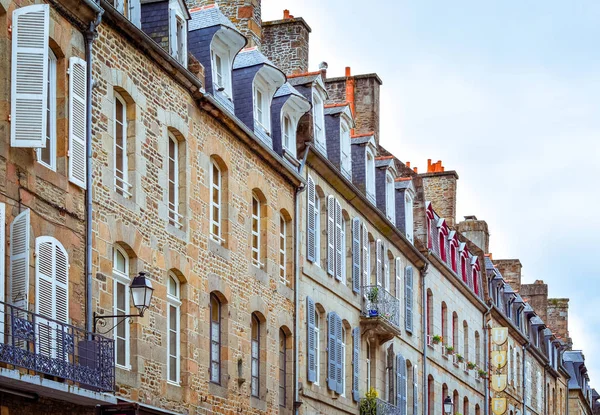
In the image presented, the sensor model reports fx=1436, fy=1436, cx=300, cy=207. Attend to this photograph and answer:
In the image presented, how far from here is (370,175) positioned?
1483 inches

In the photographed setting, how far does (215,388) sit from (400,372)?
47.0 ft

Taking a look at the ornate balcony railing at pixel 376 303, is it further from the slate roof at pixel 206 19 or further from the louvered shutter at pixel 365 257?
the slate roof at pixel 206 19

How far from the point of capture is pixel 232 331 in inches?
1045

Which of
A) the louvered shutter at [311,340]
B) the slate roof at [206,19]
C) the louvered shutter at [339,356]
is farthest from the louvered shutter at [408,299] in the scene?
the slate roof at [206,19]

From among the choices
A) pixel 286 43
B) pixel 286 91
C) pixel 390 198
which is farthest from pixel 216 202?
pixel 390 198

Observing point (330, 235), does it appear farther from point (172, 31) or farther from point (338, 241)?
point (172, 31)

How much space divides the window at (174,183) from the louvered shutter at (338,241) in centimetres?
981

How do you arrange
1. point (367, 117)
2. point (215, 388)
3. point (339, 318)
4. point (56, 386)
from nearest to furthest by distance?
1. point (56, 386)
2. point (215, 388)
3. point (339, 318)
4. point (367, 117)

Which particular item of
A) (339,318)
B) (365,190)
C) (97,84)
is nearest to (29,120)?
(97,84)

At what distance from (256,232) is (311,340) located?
386 cm

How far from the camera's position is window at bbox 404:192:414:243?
135 ft

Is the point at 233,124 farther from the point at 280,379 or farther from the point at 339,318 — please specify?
the point at 339,318

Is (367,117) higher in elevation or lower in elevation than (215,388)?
higher

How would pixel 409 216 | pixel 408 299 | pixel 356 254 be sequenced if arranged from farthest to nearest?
pixel 409 216 < pixel 408 299 < pixel 356 254
